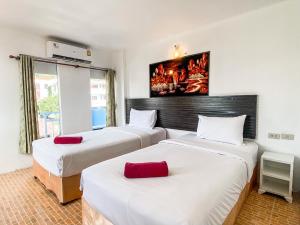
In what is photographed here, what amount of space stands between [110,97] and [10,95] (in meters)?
2.02

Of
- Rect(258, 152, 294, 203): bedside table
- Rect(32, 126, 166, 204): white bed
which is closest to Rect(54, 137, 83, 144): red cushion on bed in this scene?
Rect(32, 126, 166, 204): white bed

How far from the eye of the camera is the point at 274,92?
2312mm

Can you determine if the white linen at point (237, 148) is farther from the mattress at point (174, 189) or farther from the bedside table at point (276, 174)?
the bedside table at point (276, 174)

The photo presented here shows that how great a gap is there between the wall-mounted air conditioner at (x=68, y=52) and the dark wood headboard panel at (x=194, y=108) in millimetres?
1404

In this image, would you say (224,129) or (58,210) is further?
(224,129)

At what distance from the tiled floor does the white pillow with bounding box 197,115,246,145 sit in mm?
775

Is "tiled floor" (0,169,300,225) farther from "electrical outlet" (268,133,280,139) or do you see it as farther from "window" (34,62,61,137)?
"window" (34,62,61,137)

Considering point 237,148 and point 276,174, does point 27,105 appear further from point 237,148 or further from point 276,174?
point 276,174

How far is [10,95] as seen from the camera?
9.86ft

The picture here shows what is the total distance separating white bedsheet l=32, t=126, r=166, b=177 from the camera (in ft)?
6.82

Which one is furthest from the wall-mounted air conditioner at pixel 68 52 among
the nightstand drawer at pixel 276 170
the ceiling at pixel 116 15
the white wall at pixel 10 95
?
the nightstand drawer at pixel 276 170

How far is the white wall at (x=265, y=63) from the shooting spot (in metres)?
2.18

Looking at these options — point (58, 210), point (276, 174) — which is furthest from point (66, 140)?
point (276, 174)

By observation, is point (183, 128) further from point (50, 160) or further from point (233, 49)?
point (50, 160)
